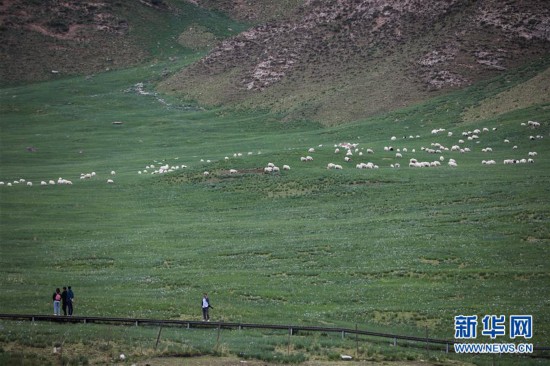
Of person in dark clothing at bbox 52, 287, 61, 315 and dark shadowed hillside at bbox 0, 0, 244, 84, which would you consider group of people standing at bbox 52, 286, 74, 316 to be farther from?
dark shadowed hillside at bbox 0, 0, 244, 84

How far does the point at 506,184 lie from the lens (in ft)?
231

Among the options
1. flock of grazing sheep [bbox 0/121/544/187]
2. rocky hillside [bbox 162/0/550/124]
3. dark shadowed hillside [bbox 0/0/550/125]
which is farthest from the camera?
dark shadowed hillside [bbox 0/0/550/125]

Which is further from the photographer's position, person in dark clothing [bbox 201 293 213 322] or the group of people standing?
person in dark clothing [bbox 201 293 213 322]

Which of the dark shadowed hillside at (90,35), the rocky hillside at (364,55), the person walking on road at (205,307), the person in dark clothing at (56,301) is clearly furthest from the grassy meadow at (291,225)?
the dark shadowed hillside at (90,35)

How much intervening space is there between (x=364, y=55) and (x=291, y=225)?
78547 mm

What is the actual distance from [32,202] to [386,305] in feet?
139

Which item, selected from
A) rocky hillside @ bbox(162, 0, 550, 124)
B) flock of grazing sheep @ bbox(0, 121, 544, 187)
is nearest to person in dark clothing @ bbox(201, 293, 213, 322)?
flock of grazing sheep @ bbox(0, 121, 544, 187)

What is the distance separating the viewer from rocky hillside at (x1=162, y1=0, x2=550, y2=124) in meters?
123

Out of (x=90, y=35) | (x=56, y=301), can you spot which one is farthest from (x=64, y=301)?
(x=90, y=35)

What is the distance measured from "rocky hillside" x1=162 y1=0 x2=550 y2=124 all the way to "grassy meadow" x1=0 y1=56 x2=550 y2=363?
6745 millimetres

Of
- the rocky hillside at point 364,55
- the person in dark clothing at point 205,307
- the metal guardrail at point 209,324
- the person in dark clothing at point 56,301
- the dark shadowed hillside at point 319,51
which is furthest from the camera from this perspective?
the dark shadowed hillside at point 319,51

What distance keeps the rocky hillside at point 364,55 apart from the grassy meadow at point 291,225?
6.74 meters

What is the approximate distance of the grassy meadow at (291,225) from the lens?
41.7 m

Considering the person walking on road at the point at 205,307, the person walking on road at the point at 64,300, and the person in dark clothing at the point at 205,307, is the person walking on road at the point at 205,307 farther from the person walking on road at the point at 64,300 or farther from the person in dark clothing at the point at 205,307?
the person walking on road at the point at 64,300
